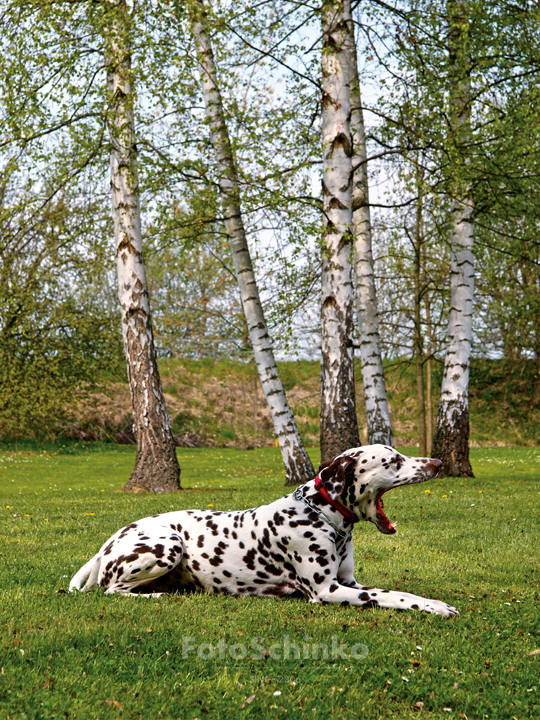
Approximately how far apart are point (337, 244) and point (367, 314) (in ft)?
13.4

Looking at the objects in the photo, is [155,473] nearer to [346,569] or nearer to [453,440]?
[453,440]

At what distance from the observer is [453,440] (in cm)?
1513

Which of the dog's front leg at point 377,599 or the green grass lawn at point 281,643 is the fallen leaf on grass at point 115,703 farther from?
the dog's front leg at point 377,599

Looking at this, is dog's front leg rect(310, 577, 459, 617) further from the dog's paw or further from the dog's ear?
the dog's ear

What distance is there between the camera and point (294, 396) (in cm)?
3631

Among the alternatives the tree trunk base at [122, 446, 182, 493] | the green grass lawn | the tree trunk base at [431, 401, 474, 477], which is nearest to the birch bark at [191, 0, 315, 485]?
the tree trunk base at [122, 446, 182, 493]

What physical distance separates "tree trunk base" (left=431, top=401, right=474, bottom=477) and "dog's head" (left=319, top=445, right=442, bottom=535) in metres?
10.1

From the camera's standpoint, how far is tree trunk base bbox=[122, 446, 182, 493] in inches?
570

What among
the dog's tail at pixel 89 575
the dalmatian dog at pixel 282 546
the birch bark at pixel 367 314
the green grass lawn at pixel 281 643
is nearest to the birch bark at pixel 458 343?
the birch bark at pixel 367 314

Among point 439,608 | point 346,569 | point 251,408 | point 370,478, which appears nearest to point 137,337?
point 346,569

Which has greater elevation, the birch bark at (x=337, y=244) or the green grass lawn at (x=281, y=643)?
the birch bark at (x=337, y=244)

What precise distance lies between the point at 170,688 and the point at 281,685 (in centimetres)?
61

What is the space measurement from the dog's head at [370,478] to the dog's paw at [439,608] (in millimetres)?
607

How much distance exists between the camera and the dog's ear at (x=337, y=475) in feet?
17.3
